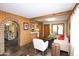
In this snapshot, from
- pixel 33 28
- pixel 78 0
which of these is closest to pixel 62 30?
pixel 33 28

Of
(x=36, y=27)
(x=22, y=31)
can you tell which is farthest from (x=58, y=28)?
(x=22, y=31)

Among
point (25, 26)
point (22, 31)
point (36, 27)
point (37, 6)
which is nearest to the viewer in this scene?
point (37, 6)

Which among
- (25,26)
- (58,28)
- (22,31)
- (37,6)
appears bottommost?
(22,31)

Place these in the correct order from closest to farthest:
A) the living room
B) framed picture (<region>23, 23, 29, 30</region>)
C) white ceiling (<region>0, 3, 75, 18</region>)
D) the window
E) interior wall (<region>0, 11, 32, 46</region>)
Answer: white ceiling (<region>0, 3, 75, 18</region>), the living room, interior wall (<region>0, 11, 32, 46</region>), framed picture (<region>23, 23, 29, 30</region>), the window

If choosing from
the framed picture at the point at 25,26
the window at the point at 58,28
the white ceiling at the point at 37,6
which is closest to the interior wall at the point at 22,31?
the framed picture at the point at 25,26

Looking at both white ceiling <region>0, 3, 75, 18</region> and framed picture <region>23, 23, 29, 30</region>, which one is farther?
framed picture <region>23, 23, 29, 30</region>

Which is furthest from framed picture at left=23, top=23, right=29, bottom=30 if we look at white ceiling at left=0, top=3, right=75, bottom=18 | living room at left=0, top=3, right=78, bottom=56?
white ceiling at left=0, top=3, right=75, bottom=18

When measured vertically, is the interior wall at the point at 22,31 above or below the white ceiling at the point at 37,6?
below

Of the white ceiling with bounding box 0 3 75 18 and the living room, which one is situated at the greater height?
the white ceiling with bounding box 0 3 75 18

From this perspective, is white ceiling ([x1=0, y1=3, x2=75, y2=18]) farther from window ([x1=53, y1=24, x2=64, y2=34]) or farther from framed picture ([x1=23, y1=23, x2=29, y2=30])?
window ([x1=53, y1=24, x2=64, y2=34])

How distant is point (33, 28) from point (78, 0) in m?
6.81

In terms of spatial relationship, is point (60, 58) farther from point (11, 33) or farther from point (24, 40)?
point (11, 33)

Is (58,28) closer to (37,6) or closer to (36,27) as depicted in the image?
(36,27)

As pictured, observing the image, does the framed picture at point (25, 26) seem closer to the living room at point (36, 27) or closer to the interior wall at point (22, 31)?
the living room at point (36, 27)
